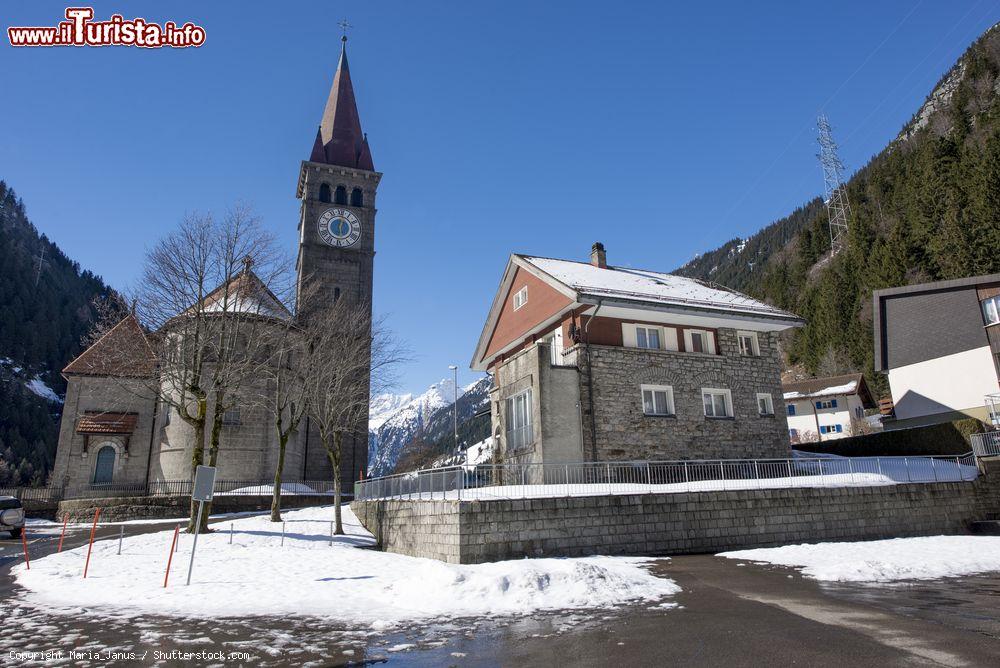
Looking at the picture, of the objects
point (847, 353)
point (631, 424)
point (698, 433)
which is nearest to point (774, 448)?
point (698, 433)

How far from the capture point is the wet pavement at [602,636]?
683 cm

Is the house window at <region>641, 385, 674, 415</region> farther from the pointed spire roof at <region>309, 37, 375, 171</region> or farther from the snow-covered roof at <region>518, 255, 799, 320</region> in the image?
the pointed spire roof at <region>309, 37, 375, 171</region>

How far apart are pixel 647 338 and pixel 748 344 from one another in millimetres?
5624

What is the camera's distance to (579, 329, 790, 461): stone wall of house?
2331cm

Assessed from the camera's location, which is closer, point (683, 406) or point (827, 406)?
point (683, 406)

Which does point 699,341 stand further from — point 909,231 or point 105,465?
point 909,231

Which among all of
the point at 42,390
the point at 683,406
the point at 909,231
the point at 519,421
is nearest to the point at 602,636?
the point at 519,421

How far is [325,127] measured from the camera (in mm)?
58688

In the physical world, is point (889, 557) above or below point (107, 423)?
below

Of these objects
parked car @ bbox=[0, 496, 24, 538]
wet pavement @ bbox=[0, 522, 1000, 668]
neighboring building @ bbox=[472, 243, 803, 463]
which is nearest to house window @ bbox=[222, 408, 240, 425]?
parked car @ bbox=[0, 496, 24, 538]

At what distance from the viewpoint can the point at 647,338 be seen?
83.4ft

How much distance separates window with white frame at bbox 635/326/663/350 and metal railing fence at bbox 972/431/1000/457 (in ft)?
40.6

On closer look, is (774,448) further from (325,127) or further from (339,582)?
(325,127)

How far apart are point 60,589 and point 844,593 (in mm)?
15323
